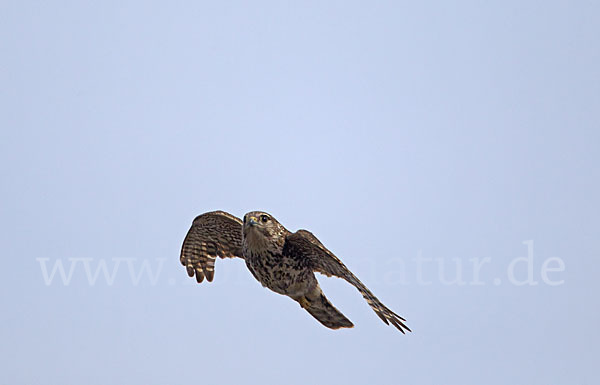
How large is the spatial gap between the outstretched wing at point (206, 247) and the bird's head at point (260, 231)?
2.12m

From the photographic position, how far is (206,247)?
1684 cm

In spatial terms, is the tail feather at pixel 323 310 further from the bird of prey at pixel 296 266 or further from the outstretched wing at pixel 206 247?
the outstretched wing at pixel 206 247

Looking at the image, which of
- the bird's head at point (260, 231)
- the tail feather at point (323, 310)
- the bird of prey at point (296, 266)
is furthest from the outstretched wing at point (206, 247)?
the tail feather at point (323, 310)

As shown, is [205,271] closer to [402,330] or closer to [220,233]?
[220,233]

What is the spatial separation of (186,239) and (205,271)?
2.67ft

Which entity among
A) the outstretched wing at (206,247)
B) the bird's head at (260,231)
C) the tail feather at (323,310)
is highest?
the outstretched wing at (206,247)

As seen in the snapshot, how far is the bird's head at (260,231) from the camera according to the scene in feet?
46.7

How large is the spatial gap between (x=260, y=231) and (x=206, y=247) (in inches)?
117

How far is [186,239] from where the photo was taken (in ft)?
55.3

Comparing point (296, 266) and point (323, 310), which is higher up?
point (296, 266)

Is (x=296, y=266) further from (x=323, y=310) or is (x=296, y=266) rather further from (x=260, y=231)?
(x=323, y=310)

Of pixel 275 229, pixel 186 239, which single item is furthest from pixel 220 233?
pixel 275 229

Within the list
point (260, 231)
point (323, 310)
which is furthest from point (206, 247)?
point (323, 310)

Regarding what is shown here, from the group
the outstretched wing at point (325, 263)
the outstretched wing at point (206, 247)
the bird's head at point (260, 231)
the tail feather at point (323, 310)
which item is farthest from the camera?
the outstretched wing at point (206, 247)
